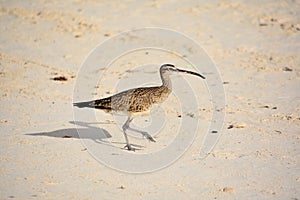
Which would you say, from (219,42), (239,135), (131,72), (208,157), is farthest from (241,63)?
(208,157)

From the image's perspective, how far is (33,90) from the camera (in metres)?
9.72

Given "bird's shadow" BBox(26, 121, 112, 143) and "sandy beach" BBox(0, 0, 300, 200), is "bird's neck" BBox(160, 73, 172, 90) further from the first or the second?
"bird's shadow" BBox(26, 121, 112, 143)

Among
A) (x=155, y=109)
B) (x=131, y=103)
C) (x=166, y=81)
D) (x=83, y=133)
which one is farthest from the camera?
(x=155, y=109)

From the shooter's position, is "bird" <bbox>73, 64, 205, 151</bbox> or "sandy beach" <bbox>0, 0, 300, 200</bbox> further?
"bird" <bbox>73, 64, 205, 151</bbox>

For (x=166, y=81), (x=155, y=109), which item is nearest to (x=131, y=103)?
(x=166, y=81)

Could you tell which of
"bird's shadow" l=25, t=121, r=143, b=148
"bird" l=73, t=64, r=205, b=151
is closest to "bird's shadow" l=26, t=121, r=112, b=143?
"bird's shadow" l=25, t=121, r=143, b=148

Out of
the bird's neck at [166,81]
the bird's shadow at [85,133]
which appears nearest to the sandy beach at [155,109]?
the bird's shadow at [85,133]

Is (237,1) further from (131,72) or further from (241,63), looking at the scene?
(131,72)

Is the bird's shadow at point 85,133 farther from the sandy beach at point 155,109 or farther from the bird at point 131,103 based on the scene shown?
the bird at point 131,103

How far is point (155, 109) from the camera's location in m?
9.02

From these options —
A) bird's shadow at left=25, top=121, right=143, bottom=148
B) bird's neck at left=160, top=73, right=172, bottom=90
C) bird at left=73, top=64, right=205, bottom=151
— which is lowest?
bird's shadow at left=25, top=121, right=143, bottom=148

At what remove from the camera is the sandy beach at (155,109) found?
7.04 m

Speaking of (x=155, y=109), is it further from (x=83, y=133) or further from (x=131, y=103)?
(x=83, y=133)

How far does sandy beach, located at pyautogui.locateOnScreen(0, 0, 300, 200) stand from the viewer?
7043 mm
